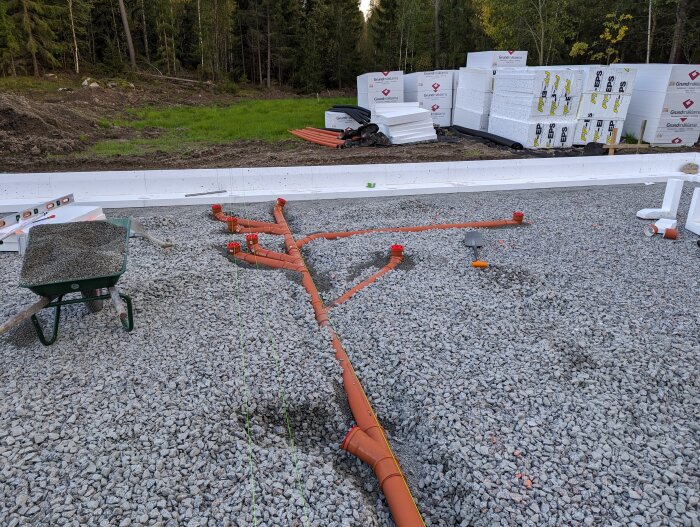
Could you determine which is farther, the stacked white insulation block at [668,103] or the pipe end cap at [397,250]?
the stacked white insulation block at [668,103]

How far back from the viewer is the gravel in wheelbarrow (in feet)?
13.3

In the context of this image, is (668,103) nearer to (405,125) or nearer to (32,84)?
(405,125)

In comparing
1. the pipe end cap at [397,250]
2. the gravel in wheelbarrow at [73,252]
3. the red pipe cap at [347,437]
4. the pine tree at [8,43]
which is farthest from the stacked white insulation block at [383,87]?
the pine tree at [8,43]

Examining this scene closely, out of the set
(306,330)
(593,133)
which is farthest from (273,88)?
(306,330)

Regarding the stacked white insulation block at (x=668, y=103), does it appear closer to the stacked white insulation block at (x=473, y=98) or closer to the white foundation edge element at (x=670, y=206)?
the stacked white insulation block at (x=473, y=98)

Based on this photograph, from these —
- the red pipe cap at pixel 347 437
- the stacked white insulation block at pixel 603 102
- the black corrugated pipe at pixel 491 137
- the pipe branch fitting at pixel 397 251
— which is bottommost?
the red pipe cap at pixel 347 437

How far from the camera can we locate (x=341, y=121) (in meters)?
15.6

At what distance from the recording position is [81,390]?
3.59 meters

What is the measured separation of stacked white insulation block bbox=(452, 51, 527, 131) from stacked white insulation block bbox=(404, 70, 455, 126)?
290mm

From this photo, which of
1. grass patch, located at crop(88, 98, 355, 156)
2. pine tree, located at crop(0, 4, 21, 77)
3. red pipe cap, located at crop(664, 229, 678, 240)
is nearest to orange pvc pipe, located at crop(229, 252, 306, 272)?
red pipe cap, located at crop(664, 229, 678, 240)

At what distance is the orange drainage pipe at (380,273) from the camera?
514 cm

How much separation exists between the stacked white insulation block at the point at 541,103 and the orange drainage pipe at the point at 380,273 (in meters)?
8.19

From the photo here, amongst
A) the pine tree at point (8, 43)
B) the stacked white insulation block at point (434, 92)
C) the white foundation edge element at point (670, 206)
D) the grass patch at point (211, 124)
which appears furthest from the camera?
the pine tree at point (8, 43)

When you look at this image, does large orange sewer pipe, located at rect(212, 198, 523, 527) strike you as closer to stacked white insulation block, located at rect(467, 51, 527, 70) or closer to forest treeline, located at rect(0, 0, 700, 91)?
stacked white insulation block, located at rect(467, 51, 527, 70)
